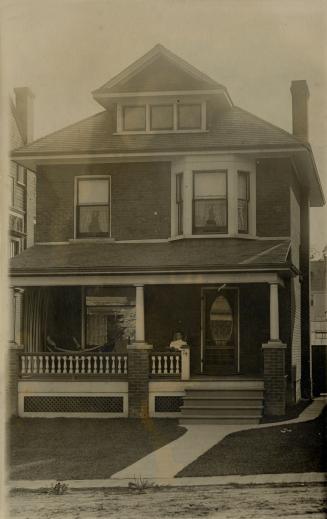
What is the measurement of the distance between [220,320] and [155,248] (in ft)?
7.31

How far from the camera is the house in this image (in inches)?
690

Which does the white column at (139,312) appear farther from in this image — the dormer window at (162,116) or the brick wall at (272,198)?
the dormer window at (162,116)

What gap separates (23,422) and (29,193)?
864 cm

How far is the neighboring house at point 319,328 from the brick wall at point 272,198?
4.26ft

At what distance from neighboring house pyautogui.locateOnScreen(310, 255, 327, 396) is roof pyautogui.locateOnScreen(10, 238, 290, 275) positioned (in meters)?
1.39

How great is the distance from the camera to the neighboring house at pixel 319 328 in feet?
70.1

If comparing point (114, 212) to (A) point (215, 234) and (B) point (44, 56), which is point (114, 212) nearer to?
(A) point (215, 234)

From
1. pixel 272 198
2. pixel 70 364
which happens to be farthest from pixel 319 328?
pixel 70 364

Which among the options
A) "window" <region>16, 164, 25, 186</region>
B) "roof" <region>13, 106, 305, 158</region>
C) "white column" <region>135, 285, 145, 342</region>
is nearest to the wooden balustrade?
"white column" <region>135, 285, 145, 342</region>

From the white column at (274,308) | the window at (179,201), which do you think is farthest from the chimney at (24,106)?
the white column at (274,308)

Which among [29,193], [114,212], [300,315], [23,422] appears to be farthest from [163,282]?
[29,193]

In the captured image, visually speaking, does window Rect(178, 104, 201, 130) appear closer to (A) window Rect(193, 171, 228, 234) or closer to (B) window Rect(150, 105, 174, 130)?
(B) window Rect(150, 105, 174, 130)

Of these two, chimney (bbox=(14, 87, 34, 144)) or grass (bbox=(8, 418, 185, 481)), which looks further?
chimney (bbox=(14, 87, 34, 144))

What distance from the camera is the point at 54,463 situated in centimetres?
1248
